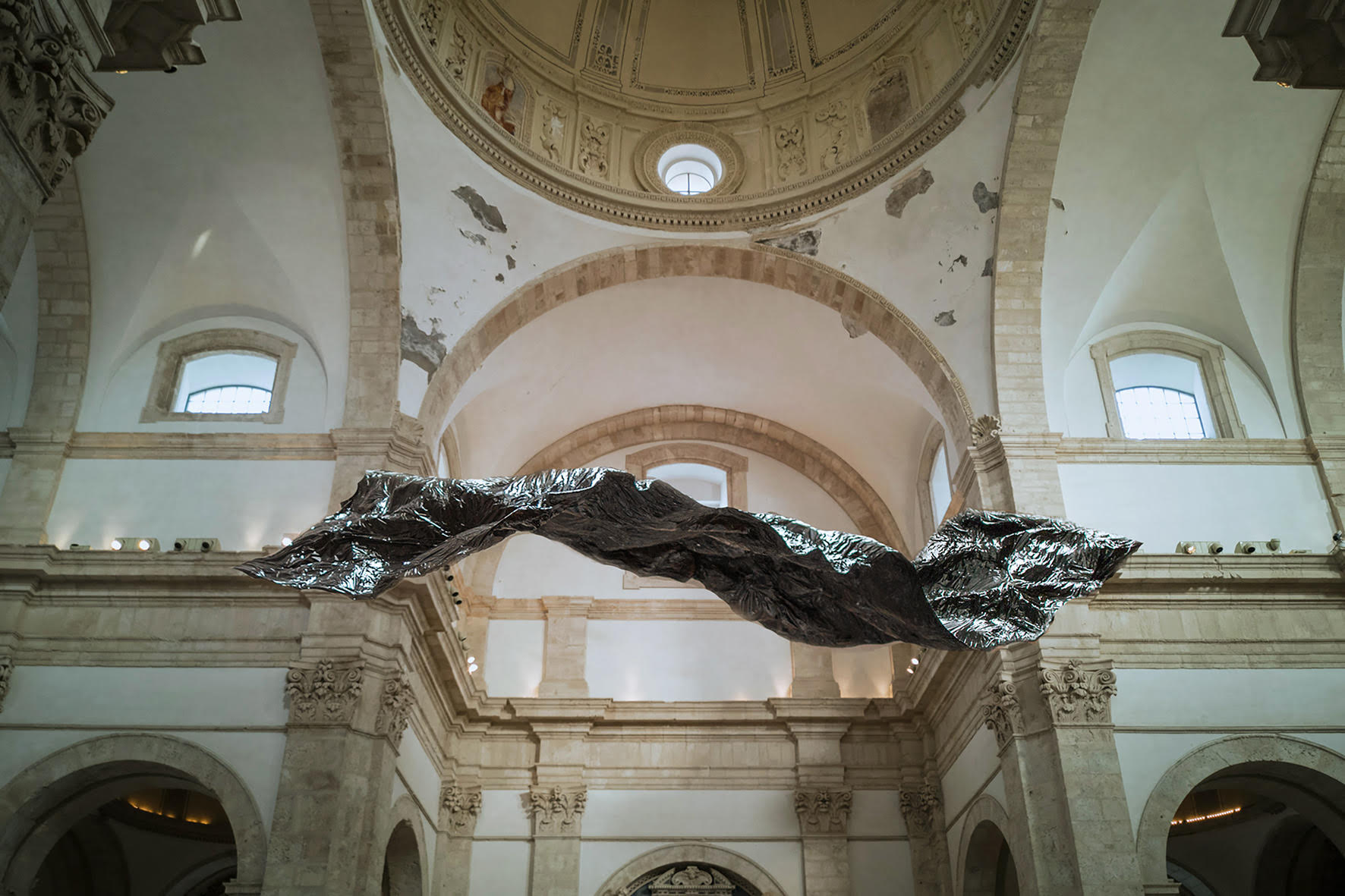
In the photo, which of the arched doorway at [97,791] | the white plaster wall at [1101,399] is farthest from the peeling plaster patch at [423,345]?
the white plaster wall at [1101,399]

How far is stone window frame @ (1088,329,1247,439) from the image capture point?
14.1m

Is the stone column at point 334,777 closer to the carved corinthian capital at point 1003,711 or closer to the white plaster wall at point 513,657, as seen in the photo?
the white plaster wall at point 513,657

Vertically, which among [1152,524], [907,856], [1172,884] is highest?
[1152,524]

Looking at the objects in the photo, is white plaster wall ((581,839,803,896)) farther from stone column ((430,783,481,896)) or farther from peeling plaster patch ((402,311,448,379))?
peeling plaster patch ((402,311,448,379))

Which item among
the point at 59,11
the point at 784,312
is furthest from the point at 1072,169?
the point at 59,11

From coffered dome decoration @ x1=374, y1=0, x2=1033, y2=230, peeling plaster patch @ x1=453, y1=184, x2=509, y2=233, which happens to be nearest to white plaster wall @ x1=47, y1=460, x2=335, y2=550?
peeling plaster patch @ x1=453, y1=184, x2=509, y2=233

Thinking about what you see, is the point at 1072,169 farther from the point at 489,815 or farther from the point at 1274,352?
the point at 489,815

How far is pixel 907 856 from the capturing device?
53.2 ft

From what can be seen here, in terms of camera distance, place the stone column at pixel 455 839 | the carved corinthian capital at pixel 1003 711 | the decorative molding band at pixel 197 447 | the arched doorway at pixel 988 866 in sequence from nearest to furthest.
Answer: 1. the carved corinthian capital at pixel 1003 711
2. the decorative molding band at pixel 197 447
3. the arched doorway at pixel 988 866
4. the stone column at pixel 455 839

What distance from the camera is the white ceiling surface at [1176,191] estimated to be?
1296 centimetres

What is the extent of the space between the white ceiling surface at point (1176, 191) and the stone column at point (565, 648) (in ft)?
26.3

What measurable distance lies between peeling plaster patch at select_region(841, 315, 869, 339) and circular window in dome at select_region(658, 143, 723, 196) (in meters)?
2.84

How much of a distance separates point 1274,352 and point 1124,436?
86.5 inches

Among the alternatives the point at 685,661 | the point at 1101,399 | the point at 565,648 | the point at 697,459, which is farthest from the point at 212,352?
the point at 1101,399
